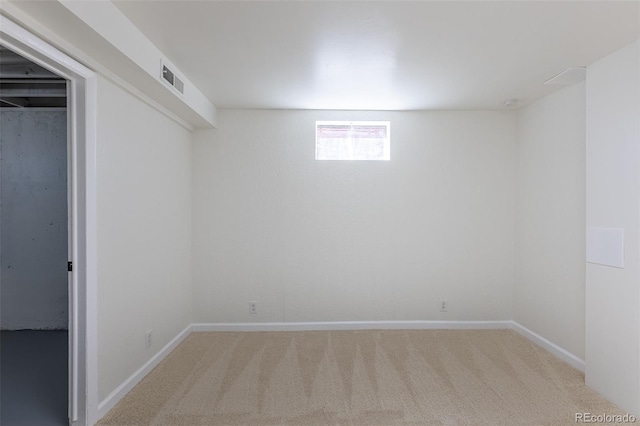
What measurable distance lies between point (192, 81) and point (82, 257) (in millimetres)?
Answer: 1815

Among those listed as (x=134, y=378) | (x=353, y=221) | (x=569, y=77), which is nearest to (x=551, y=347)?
(x=353, y=221)

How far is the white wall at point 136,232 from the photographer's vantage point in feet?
8.16

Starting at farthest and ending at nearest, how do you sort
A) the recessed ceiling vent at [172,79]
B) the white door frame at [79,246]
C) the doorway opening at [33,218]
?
1. the doorway opening at [33,218]
2. the recessed ceiling vent at [172,79]
3. the white door frame at [79,246]

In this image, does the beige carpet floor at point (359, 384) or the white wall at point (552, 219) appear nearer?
the beige carpet floor at point (359, 384)

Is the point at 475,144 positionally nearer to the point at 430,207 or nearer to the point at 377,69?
the point at 430,207

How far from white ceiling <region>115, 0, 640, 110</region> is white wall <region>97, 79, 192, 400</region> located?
2.07 feet

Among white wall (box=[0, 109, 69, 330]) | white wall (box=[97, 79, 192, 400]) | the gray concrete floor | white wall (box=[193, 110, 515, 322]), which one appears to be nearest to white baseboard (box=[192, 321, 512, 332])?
white wall (box=[193, 110, 515, 322])

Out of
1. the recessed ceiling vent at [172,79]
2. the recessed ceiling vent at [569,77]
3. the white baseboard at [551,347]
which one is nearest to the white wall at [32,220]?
the recessed ceiling vent at [172,79]

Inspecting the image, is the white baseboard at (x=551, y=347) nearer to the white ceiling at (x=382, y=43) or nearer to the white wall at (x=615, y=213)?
the white wall at (x=615, y=213)

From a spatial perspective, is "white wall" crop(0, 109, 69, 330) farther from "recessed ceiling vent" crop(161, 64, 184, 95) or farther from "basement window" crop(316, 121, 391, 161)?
"basement window" crop(316, 121, 391, 161)

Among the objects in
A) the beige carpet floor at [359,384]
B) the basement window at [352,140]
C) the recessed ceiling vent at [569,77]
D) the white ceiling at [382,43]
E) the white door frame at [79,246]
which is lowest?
the beige carpet floor at [359,384]

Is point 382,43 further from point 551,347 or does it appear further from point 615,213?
point 551,347

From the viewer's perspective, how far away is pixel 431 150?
4.23 m

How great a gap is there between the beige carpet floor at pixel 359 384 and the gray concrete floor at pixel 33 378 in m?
0.44
